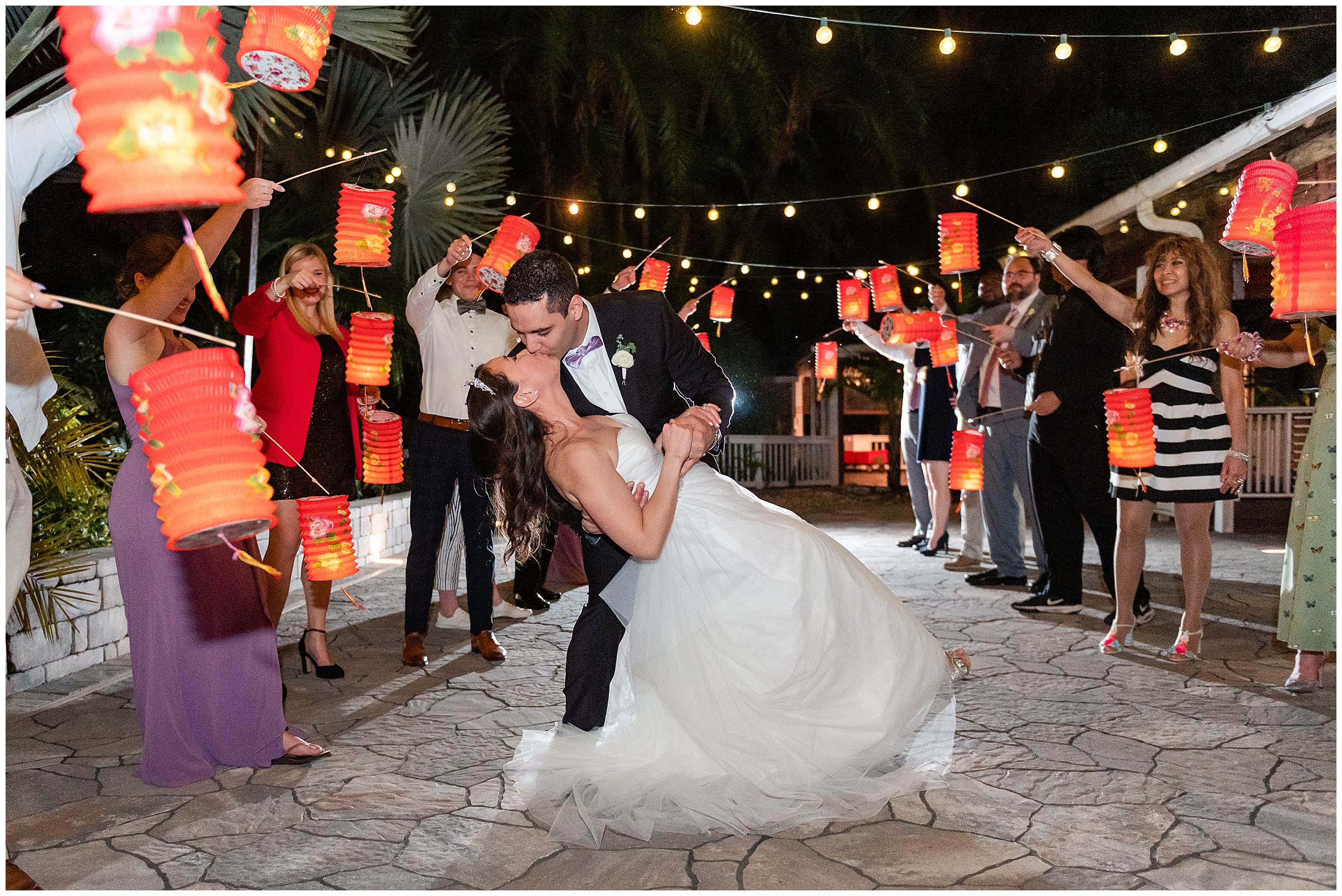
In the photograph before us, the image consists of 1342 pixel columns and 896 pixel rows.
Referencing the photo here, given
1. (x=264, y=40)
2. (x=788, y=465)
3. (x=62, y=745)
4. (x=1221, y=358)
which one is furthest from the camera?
(x=788, y=465)

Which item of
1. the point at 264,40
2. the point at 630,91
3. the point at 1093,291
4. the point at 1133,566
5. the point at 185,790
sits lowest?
the point at 185,790

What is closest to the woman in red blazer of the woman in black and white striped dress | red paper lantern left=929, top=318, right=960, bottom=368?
the woman in black and white striped dress

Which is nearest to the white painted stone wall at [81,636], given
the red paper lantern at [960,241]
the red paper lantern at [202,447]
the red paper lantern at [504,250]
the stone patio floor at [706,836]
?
the stone patio floor at [706,836]

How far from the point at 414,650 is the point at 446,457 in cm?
89

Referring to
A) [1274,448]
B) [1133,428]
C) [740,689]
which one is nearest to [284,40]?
Result: [740,689]

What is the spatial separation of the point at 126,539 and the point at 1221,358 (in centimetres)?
427

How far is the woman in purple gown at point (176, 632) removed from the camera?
9.46ft

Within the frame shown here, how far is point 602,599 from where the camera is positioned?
2904mm

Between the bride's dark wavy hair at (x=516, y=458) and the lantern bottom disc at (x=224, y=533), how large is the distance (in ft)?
2.83

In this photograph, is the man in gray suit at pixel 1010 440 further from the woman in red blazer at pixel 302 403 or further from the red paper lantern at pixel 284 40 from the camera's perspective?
the red paper lantern at pixel 284 40

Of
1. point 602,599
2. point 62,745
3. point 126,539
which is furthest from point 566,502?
point 62,745

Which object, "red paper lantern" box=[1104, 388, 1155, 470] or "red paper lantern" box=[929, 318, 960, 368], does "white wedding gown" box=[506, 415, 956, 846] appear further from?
"red paper lantern" box=[929, 318, 960, 368]

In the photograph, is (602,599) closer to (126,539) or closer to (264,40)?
(126,539)

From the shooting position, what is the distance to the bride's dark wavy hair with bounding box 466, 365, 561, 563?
2.71m
